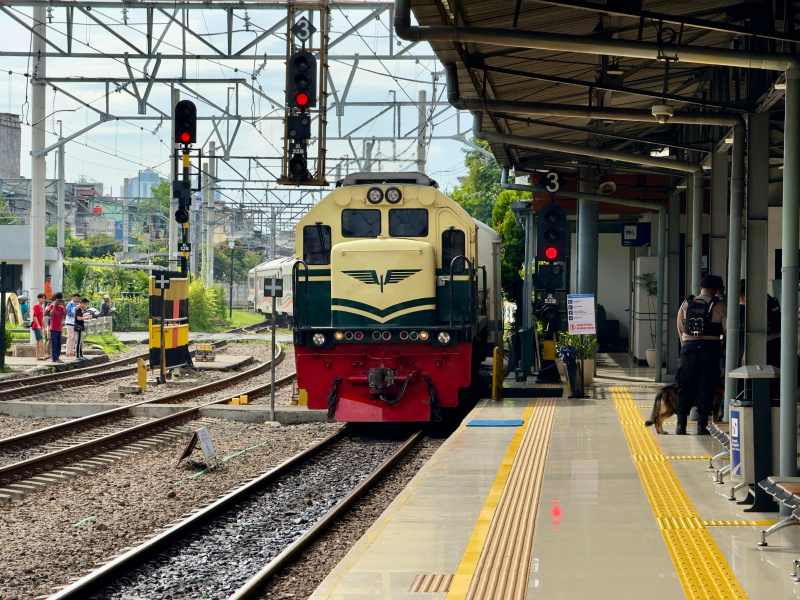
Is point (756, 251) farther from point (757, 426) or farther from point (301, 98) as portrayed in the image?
point (301, 98)

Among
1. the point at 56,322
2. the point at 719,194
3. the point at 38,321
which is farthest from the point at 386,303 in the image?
the point at 38,321

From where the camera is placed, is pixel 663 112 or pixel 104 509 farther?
pixel 663 112

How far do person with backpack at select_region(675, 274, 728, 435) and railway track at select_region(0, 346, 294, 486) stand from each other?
7308 millimetres

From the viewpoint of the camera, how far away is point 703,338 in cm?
1077

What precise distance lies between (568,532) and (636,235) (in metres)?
15.1

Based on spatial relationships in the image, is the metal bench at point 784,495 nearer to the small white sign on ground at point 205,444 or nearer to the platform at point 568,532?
the platform at point 568,532

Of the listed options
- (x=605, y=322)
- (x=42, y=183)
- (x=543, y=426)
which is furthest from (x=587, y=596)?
(x=42, y=183)

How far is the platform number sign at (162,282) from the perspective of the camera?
67.4 ft

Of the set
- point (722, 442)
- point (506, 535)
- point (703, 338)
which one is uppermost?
point (703, 338)

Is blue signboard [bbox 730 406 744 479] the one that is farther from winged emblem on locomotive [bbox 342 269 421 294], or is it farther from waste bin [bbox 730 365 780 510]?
winged emblem on locomotive [bbox 342 269 421 294]

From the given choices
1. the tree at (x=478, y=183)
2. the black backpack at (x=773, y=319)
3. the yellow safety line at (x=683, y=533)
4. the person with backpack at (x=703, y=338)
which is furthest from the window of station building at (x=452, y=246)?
the tree at (x=478, y=183)

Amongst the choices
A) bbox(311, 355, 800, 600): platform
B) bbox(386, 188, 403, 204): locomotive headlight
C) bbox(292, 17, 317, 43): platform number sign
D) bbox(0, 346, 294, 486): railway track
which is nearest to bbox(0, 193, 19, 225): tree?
bbox(292, 17, 317, 43): platform number sign

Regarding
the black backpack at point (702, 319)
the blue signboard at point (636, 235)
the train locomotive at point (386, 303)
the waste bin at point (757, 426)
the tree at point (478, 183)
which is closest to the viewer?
the waste bin at point (757, 426)

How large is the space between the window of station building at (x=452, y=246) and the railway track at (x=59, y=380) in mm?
8574
